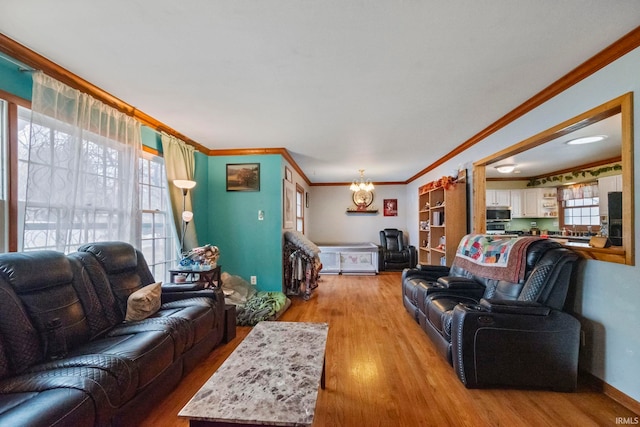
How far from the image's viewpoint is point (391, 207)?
25.2 feet

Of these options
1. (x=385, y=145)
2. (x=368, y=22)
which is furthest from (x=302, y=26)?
(x=385, y=145)

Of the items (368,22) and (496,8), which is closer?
(496,8)

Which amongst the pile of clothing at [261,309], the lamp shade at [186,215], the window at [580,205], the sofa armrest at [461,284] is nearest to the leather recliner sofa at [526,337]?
the sofa armrest at [461,284]

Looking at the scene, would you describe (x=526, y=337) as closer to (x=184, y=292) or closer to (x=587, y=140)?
(x=184, y=292)

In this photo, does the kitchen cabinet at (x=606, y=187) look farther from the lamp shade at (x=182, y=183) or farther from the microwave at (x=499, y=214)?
the lamp shade at (x=182, y=183)

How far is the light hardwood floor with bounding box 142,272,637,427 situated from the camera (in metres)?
1.69

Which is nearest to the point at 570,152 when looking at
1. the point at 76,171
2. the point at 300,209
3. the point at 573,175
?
the point at 573,175

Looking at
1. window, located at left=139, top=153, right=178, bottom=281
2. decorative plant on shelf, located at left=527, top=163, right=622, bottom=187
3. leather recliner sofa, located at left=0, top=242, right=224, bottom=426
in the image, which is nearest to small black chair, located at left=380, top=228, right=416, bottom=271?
decorative plant on shelf, located at left=527, top=163, right=622, bottom=187

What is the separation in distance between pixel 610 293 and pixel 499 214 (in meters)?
4.96

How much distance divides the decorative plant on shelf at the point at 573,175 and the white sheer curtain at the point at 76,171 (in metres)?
7.32

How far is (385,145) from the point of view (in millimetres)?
4039

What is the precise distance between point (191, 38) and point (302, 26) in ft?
2.32

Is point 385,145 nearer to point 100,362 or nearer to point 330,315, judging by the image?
point 330,315

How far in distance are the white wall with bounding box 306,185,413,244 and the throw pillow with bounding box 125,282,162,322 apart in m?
5.55
